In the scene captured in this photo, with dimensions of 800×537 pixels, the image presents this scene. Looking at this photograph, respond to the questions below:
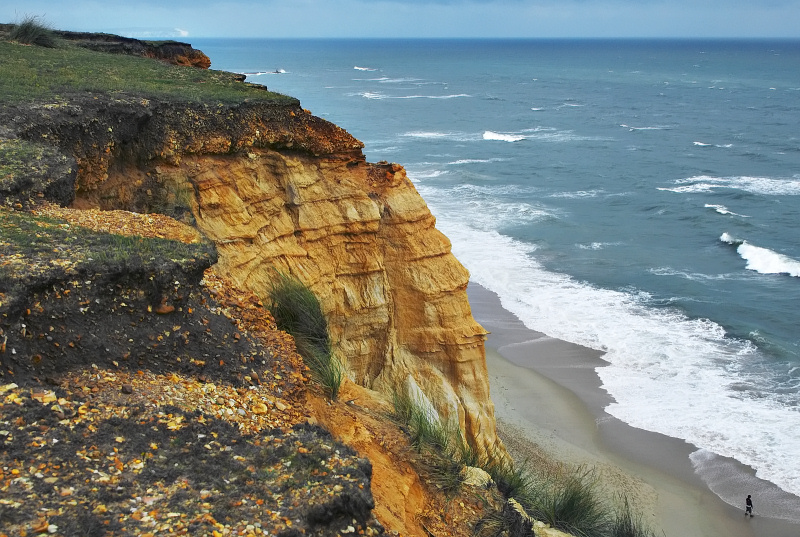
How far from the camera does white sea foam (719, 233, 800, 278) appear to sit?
30953 mm

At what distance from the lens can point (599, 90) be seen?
102062 mm

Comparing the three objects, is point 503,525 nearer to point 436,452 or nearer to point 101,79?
point 436,452

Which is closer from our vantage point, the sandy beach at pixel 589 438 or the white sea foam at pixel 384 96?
the sandy beach at pixel 589 438

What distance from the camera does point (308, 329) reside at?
950 centimetres

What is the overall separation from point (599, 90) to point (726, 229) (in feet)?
233

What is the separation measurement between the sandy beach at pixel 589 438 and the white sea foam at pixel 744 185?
79.4 feet

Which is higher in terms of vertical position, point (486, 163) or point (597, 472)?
point (486, 163)

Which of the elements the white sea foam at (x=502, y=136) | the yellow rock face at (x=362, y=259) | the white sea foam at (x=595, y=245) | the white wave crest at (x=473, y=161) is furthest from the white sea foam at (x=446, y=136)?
the yellow rock face at (x=362, y=259)

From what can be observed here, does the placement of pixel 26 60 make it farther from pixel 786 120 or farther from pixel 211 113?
pixel 786 120

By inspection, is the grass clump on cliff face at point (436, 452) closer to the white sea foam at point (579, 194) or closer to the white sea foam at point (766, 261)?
the white sea foam at point (766, 261)

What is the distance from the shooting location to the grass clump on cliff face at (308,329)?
333 inches

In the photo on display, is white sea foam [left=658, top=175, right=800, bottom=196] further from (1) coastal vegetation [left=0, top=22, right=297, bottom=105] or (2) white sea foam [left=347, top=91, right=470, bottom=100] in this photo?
(2) white sea foam [left=347, top=91, right=470, bottom=100]

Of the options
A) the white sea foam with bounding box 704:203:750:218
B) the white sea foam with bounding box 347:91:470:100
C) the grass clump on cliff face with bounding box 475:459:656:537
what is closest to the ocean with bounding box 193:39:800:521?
the white sea foam with bounding box 704:203:750:218

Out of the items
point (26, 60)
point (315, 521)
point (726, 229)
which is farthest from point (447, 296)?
point (726, 229)
